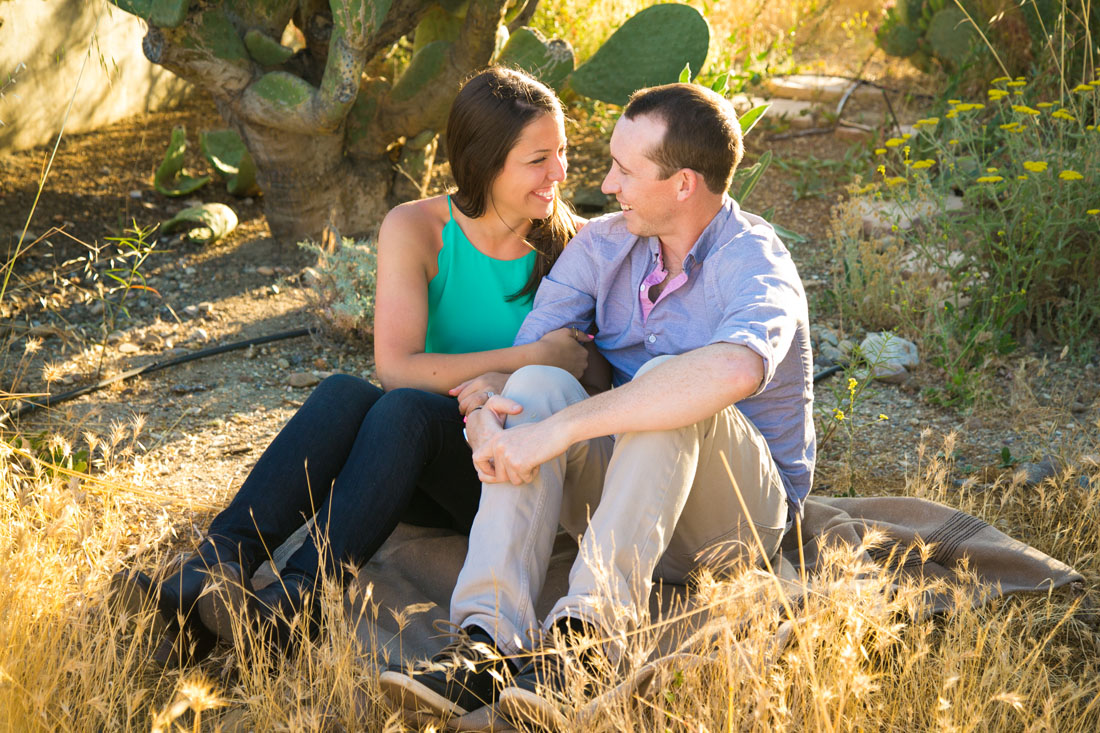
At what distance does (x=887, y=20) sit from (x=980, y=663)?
16.7 feet

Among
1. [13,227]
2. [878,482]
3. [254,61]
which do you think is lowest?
[878,482]

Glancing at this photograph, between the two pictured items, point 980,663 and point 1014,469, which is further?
point 1014,469

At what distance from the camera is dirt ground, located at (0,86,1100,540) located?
2.90 metres

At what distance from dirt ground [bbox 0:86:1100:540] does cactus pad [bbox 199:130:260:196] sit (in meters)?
0.14

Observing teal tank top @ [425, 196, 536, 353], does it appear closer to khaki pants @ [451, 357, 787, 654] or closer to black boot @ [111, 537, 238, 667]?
khaki pants @ [451, 357, 787, 654]

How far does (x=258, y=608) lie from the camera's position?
1.90 m

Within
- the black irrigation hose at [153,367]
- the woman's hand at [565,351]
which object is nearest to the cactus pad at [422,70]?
the black irrigation hose at [153,367]

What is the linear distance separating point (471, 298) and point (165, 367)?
151 cm

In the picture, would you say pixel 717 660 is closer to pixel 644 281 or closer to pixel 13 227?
pixel 644 281

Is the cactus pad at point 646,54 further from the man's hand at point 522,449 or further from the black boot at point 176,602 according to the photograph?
the black boot at point 176,602

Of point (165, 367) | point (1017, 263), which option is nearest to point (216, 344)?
point (165, 367)

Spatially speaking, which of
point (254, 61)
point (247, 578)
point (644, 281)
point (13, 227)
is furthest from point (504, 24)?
point (247, 578)

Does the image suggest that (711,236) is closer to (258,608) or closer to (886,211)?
(258,608)

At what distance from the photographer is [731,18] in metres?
6.79
